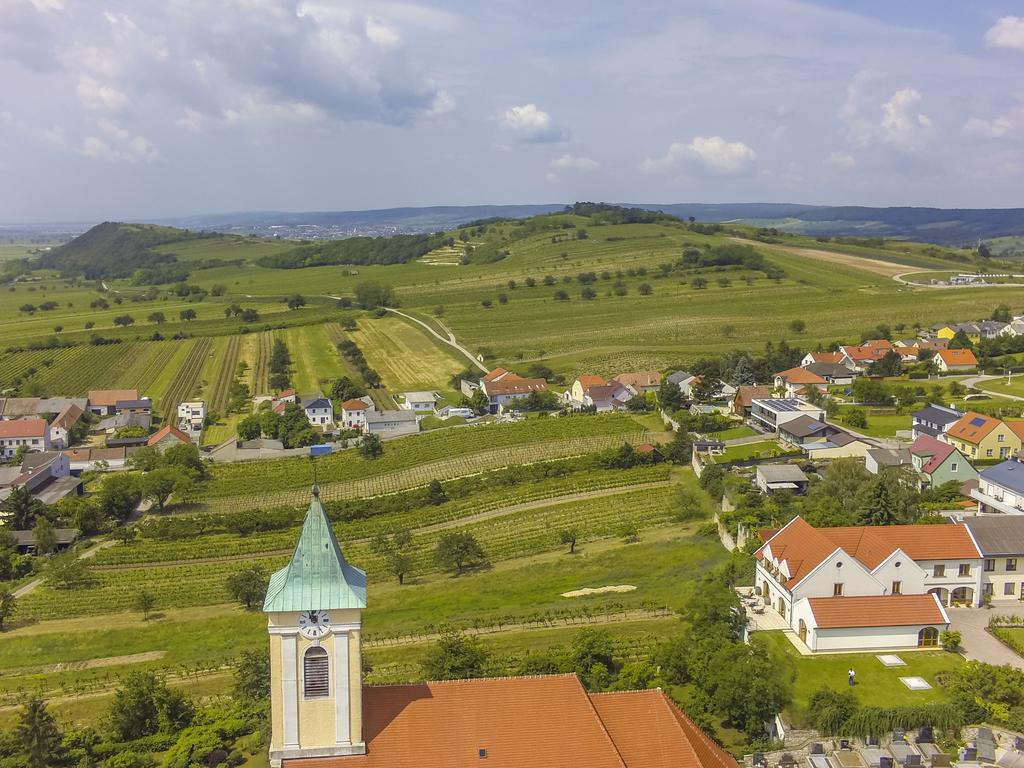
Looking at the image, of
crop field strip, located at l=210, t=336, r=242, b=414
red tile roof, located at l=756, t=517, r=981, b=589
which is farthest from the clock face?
crop field strip, located at l=210, t=336, r=242, b=414

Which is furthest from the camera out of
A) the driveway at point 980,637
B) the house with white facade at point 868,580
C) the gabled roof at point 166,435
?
the gabled roof at point 166,435

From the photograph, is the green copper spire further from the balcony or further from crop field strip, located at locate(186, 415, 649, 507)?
crop field strip, located at locate(186, 415, 649, 507)

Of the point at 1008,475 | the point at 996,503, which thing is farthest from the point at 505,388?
the point at 1008,475

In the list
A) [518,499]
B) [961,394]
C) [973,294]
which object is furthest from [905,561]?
[973,294]

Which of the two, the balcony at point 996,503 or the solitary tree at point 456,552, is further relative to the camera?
the solitary tree at point 456,552

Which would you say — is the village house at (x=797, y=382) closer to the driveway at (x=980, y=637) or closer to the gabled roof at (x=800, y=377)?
the gabled roof at (x=800, y=377)

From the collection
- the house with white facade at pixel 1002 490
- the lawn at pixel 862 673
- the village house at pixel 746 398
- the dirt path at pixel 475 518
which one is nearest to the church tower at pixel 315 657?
the lawn at pixel 862 673

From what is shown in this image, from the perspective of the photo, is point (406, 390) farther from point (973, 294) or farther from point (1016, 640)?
point (973, 294)
